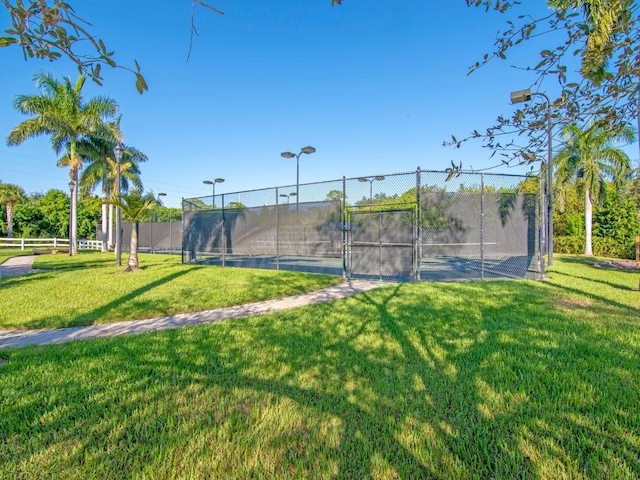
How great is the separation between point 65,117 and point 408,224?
66.5ft

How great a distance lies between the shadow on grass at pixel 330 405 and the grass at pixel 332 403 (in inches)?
0.5

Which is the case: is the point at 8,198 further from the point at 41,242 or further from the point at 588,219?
the point at 588,219

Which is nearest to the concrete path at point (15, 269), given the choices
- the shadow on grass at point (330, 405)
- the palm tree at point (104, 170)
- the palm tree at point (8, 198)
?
the palm tree at point (104, 170)

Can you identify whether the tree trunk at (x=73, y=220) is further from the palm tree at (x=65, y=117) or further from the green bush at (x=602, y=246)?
the green bush at (x=602, y=246)

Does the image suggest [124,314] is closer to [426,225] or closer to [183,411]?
[183,411]

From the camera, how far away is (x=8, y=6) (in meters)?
1.29

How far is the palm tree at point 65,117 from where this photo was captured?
18.2 m

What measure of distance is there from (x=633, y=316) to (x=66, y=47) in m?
6.93

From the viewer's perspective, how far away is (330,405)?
2402 mm

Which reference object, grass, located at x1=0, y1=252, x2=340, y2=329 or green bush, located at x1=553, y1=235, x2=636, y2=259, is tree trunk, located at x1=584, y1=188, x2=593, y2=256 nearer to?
green bush, located at x1=553, y1=235, x2=636, y2=259

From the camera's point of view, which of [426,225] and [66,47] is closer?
[66,47]

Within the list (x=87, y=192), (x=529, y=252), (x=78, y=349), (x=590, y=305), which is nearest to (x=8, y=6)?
(x=78, y=349)

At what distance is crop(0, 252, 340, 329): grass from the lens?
5.33 m

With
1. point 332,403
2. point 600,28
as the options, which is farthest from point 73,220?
point 600,28
